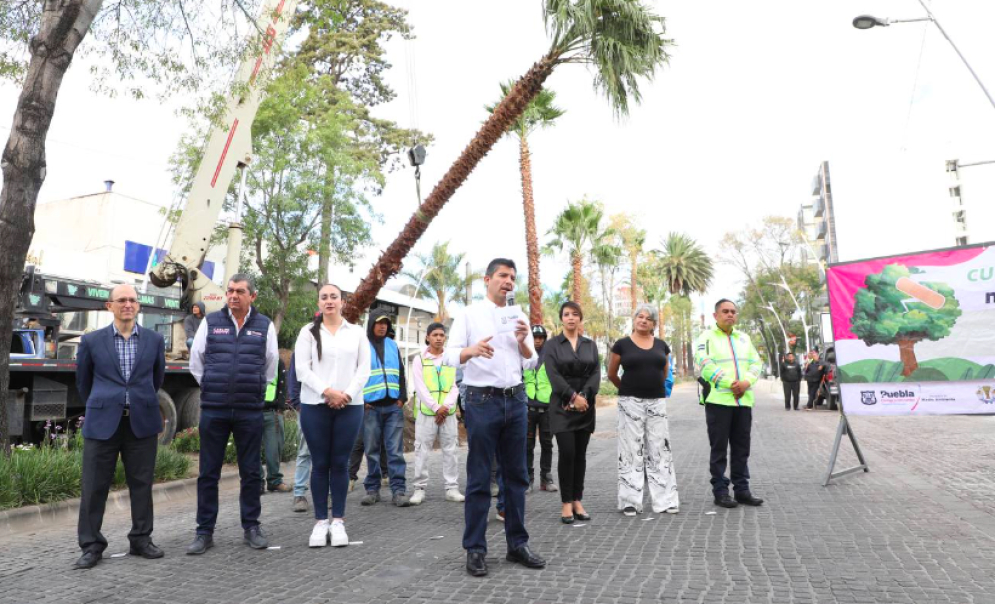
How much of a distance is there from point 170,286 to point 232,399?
742 cm

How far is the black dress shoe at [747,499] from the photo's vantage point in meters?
6.81

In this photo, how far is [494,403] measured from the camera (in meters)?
4.84

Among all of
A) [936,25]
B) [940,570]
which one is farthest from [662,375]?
[936,25]

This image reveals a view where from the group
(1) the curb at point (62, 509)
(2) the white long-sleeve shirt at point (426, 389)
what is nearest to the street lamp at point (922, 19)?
(2) the white long-sleeve shirt at point (426, 389)

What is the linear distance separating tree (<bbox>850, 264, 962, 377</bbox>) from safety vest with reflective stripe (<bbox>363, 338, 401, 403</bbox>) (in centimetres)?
538

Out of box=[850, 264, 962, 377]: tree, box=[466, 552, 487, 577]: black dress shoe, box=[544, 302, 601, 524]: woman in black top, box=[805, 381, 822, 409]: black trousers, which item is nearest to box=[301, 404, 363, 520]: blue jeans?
box=[466, 552, 487, 577]: black dress shoe

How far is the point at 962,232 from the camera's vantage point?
7681 centimetres

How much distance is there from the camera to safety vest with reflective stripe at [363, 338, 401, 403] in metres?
7.64

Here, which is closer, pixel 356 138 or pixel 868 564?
pixel 868 564

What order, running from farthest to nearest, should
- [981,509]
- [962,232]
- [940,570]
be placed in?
[962,232], [981,509], [940,570]

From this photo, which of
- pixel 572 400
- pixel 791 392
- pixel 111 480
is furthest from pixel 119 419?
pixel 791 392

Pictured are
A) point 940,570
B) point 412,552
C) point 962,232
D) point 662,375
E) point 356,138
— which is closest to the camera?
point 940,570

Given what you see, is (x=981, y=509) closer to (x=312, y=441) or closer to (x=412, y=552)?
(x=412, y=552)

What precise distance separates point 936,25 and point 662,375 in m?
11.8
